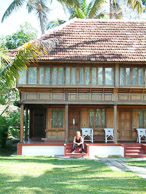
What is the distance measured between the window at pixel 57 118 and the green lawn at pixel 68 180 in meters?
7.09

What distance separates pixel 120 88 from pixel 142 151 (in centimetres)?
397

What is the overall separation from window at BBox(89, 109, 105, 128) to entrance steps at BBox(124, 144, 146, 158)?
3.05 m

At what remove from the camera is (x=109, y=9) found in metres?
30.7

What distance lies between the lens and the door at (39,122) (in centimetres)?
2378

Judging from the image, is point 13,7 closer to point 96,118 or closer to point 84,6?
point 84,6

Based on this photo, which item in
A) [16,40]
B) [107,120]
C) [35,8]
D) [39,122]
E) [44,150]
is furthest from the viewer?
[16,40]

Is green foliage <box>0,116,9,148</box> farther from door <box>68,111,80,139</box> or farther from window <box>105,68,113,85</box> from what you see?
window <box>105,68,113,85</box>

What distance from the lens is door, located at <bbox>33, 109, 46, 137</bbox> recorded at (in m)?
23.8

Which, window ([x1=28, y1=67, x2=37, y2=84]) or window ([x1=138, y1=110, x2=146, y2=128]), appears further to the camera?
window ([x1=138, y1=110, x2=146, y2=128])

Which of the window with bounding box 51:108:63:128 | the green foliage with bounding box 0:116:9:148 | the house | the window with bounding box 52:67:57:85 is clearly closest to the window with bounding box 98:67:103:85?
the house

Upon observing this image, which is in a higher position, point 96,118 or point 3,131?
point 96,118

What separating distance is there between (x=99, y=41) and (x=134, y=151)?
24.4 ft

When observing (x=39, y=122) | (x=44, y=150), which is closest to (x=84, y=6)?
(x=39, y=122)

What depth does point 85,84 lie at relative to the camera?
56.9 ft
